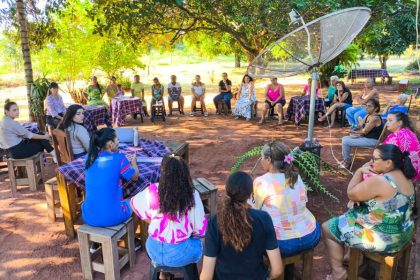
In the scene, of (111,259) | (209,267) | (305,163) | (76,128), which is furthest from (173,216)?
(76,128)

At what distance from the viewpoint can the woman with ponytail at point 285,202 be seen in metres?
2.77

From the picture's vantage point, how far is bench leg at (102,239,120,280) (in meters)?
3.34

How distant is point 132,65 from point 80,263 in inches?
498

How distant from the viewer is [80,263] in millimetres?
3811

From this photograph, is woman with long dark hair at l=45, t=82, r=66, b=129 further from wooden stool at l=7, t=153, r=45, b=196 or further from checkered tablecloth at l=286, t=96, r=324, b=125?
checkered tablecloth at l=286, t=96, r=324, b=125

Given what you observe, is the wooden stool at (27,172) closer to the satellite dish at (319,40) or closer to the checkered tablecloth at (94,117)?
the checkered tablecloth at (94,117)

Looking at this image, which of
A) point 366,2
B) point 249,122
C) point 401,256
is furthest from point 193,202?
point 249,122

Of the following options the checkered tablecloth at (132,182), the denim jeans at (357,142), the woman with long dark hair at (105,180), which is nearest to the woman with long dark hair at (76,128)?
the checkered tablecloth at (132,182)

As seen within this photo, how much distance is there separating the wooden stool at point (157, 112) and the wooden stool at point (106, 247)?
7.14m

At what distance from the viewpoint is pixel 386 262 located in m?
2.82

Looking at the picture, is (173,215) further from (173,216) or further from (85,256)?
(85,256)

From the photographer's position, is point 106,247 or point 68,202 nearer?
point 106,247

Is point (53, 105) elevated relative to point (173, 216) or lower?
elevated

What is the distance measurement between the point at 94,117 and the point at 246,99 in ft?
13.7
